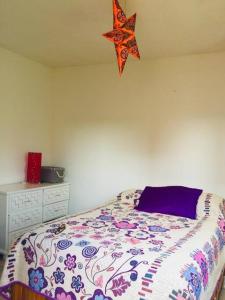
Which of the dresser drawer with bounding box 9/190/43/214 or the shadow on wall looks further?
the shadow on wall

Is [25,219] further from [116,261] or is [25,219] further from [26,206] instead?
[116,261]

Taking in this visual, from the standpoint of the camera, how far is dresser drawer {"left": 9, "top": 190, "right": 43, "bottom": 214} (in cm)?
297

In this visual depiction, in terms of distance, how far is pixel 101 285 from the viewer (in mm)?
1579

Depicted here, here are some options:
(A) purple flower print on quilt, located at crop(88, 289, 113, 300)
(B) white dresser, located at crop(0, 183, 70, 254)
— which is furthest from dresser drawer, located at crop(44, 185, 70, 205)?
(A) purple flower print on quilt, located at crop(88, 289, 113, 300)

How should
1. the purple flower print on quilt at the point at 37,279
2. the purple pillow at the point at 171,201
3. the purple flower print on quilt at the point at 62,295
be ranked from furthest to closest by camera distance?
the purple pillow at the point at 171,201 → the purple flower print on quilt at the point at 37,279 → the purple flower print on quilt at the point at 62,295

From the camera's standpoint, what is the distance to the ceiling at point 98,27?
2.13 meters

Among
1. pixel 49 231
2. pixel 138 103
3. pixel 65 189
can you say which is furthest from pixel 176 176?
pixel 49 231

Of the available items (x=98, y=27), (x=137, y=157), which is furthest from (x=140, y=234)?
(x=98, y=27)

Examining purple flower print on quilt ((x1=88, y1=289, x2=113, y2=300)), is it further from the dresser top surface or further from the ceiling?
the ceiling

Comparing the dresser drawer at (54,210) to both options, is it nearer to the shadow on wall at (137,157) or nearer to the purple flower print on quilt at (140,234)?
the shadow on wall at (137,157)

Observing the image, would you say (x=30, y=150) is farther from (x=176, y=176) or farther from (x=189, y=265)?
(x=189, y=265)

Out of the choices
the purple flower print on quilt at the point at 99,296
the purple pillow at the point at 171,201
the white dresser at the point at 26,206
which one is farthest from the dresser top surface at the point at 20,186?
the purple flower print on quilt at the point at 99,296

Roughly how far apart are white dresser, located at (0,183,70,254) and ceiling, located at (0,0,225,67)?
63.7 inches

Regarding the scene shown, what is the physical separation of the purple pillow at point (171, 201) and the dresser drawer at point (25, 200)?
1.20 metres
